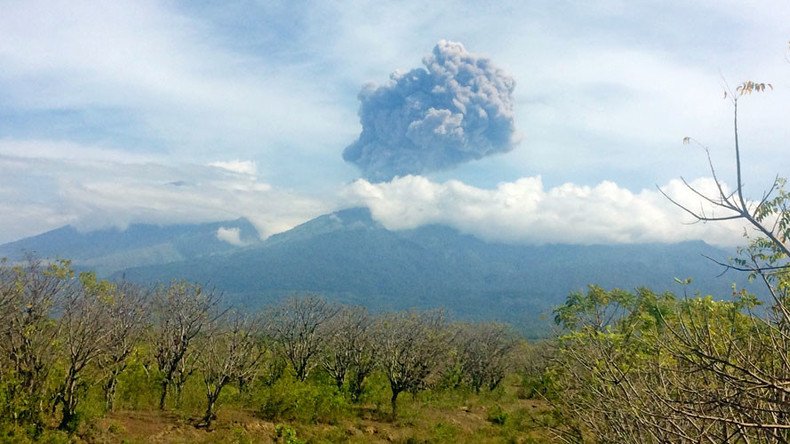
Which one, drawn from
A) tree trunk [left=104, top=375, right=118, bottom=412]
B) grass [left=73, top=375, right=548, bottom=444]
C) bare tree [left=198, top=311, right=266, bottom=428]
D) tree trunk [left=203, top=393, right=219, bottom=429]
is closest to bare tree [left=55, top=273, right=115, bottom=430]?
grass [left=73, top=375, right=548, bottom=444]

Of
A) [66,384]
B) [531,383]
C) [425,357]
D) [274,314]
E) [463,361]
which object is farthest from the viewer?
[463,361]

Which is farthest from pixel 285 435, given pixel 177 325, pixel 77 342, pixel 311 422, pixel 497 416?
pixel 497 416

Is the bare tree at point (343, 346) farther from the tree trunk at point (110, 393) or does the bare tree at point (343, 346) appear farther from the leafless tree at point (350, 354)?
the tree trunk at point (110, 393)

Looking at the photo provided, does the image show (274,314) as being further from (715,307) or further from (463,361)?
(715,307)

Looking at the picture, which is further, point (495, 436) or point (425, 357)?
point (425, 357)

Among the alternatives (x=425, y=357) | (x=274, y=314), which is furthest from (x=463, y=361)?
(x=274, y=314)

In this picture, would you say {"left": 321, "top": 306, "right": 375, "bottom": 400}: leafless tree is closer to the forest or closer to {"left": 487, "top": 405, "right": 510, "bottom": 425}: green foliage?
the forest
